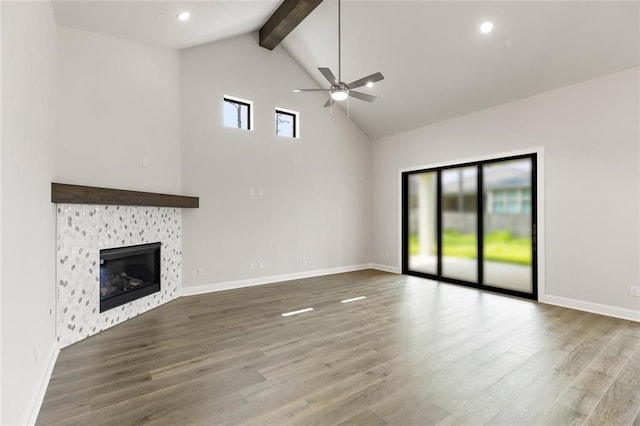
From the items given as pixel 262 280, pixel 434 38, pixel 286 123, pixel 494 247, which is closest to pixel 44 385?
pixel 262 280

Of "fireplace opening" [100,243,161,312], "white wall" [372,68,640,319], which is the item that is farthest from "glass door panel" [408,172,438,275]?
"fireplace opening" [100,243,161,312]

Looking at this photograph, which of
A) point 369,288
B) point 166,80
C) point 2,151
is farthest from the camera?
point 369,288

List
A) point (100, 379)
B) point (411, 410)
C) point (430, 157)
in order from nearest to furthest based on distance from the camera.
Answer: point (411, 410)
point (100, 379)
point (430, 157)

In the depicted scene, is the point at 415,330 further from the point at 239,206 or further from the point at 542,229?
the point at 239,206

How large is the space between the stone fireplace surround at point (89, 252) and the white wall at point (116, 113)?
498 mm

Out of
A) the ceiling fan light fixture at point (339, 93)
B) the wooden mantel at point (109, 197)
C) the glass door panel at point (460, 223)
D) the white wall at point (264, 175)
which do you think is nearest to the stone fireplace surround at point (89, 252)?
the wooden mantel at point (109, 197)

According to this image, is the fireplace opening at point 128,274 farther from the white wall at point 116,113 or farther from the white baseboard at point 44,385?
the white wall at point 116,113

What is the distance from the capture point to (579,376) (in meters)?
2.59

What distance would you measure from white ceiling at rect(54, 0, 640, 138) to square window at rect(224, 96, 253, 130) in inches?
41.7

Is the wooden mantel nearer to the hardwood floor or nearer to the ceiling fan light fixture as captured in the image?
the hardwood floor

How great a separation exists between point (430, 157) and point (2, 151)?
6.37 m

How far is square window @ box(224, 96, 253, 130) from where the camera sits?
18.7 feet

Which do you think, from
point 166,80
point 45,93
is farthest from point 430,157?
point 45,93

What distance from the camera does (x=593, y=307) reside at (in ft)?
14.2
